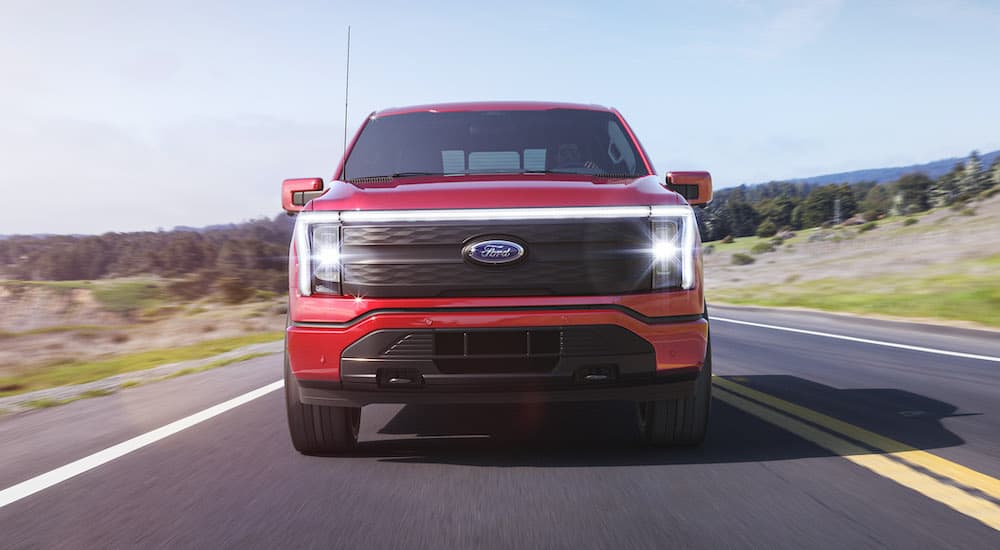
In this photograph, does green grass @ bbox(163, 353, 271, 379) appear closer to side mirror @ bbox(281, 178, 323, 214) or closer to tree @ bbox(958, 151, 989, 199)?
side mirror @ bbox(281, 178, 323, 214)

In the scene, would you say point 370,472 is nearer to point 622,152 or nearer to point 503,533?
point 503,533

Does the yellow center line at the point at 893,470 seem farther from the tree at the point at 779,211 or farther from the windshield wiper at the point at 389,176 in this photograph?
the tree at the point at 779,211

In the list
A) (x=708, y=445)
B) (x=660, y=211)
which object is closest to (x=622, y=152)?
(x=660, y=211)

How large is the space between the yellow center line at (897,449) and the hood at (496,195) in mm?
1665

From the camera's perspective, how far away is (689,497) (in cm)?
377

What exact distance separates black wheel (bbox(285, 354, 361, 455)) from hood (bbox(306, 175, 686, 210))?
0.93m

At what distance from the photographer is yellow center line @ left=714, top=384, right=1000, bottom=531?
3492 millimetres

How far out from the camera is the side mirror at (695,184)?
5.24 metres

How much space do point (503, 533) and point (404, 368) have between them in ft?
3.49

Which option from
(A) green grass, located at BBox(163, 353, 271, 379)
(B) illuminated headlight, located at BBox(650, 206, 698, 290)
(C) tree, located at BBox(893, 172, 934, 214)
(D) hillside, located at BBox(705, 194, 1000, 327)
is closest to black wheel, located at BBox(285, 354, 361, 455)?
(B) illuminated headlight, located at BBox(650, 206, 698, 290)

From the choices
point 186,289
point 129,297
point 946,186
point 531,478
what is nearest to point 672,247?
point 531,478

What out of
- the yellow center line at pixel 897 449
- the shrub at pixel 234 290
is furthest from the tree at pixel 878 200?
the yellow center line at pixel 897 449

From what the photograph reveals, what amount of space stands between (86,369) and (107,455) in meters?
8.44

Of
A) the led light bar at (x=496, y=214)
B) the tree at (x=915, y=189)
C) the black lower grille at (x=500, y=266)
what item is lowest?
the black lower grille at (x=500, y=266)
